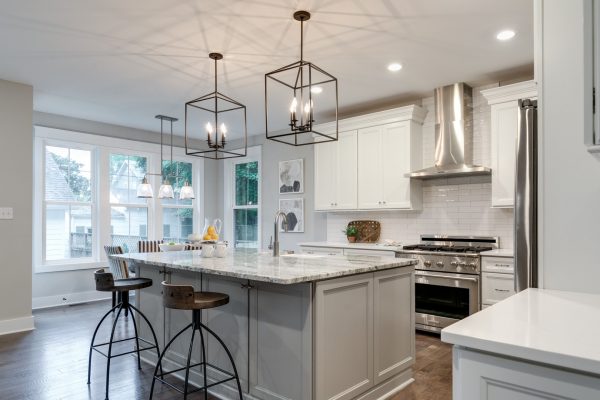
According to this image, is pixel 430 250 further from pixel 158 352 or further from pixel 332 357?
pixel 158 352

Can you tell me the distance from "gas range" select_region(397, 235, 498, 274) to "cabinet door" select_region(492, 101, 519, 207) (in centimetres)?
50

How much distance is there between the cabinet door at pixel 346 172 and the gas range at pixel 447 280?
1.12m

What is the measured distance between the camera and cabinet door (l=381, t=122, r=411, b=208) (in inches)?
188

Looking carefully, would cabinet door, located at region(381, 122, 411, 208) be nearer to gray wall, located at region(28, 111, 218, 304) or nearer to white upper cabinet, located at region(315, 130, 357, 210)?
white upper cabinet, located at region(315, 130, 357, 210)

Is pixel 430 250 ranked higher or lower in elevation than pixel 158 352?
higher

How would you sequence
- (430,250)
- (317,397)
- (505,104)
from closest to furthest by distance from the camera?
(317,397), (505,104), (430,250)

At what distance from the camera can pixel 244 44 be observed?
11.5 feet

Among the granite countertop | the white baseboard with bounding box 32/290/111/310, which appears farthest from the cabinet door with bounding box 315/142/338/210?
the white baseboard with bounding box 32/290/111/310

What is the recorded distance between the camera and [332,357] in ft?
7.87

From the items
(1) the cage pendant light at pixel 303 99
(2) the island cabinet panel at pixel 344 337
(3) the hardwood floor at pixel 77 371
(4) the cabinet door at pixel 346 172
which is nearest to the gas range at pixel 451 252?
(3) the hardwood floor at pixel 77 371

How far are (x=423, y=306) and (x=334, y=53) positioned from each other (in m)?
2.72

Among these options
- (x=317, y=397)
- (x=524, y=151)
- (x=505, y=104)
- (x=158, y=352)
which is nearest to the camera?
(x=524, y=151)

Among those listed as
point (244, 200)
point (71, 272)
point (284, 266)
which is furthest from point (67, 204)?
point (284, 266)

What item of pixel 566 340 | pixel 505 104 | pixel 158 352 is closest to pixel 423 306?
pixel 505 104
